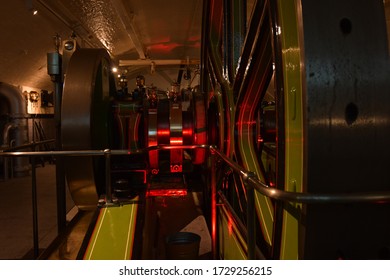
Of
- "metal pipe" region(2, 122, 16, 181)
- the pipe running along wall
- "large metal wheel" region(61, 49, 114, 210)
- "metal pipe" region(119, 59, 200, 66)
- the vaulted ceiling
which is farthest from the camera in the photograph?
"metal pipe" region(119, 59, 200, 66)

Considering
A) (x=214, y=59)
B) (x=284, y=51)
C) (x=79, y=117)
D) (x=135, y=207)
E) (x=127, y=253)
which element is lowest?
(x=127, y=253)

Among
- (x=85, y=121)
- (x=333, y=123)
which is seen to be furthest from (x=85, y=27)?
(x=333, y=123)

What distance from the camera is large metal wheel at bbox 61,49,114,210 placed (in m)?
2.88

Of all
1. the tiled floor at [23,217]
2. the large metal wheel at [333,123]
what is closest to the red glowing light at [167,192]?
the tiled floor at [23,217]

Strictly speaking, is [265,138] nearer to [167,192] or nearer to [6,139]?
[167,192]

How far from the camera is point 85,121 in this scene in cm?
287

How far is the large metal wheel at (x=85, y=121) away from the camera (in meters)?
2.88

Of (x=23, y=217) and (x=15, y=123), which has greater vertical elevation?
(x=15, y=123)

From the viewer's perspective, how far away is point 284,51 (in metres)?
1.27

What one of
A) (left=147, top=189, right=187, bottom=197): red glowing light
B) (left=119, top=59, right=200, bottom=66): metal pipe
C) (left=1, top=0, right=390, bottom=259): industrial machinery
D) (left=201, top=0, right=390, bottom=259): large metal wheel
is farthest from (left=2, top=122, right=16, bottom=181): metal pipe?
(left=201, top=0, right=390, bottom=259): large metal wheel

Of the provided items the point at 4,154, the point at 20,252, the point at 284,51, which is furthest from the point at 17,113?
the point at 284,51

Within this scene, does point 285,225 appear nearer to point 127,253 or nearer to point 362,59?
point 362,59

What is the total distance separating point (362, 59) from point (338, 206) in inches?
19.5

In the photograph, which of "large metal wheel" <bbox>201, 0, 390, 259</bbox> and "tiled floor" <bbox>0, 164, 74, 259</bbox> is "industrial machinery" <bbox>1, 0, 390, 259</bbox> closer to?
"large metal wheel" <bbox>201, 0, 390, 259</bbox>
